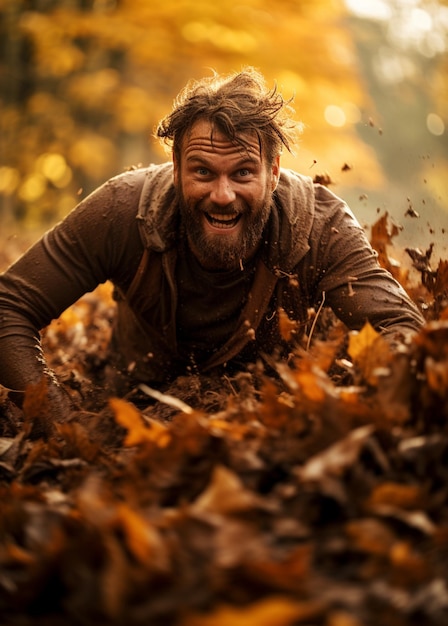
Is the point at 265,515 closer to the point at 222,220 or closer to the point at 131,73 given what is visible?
the point at 222,220

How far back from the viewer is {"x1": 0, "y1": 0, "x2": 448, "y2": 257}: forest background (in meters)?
10.8

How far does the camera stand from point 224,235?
3.56m

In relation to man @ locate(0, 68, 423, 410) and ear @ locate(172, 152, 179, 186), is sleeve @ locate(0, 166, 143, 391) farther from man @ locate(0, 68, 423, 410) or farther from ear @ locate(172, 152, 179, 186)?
ear @ locate(172, 152, 179, 186)

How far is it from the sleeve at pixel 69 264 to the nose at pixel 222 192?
1.45ft

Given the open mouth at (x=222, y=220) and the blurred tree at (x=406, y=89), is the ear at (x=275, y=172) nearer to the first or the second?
the open mouth at (x=222, y=220)

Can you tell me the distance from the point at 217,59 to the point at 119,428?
957 cm

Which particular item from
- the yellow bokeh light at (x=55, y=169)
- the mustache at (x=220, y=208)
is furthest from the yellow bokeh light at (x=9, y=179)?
the mustache at (x=220, y=208)

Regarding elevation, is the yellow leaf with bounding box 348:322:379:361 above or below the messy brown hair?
below

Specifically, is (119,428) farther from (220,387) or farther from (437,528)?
(437,528)

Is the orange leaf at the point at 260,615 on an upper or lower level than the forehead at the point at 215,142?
lower

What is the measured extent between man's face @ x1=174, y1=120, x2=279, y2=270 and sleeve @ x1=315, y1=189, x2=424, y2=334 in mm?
318

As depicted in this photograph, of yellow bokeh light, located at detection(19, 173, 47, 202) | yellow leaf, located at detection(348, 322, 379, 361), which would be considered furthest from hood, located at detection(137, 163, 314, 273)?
yellow bokeh light, located at detection(19, 173, 47, 202)

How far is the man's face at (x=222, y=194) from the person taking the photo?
3488mm

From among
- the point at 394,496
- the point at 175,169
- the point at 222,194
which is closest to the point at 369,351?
the point at 394,496
